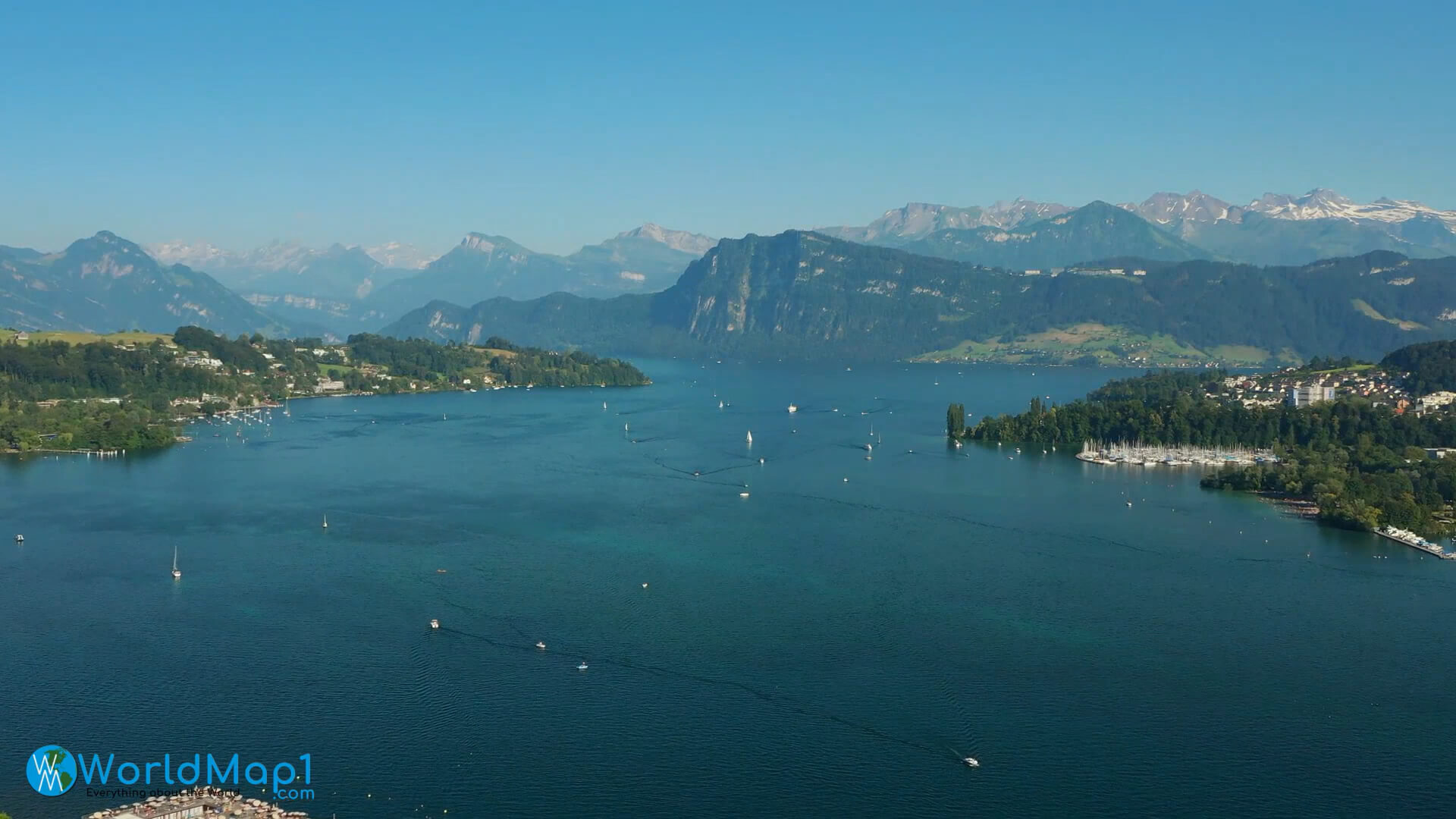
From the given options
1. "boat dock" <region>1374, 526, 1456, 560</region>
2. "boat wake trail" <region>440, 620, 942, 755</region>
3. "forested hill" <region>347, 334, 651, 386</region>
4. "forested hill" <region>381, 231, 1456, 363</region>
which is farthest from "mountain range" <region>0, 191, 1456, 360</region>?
"boat wake trail" <region>440, 620, 942, 755</region>

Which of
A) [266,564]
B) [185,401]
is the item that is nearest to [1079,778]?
[266,564]

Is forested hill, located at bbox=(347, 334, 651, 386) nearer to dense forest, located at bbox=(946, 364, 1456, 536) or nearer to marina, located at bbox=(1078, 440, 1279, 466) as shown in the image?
dense forest, located at bbox=(946, 364, 1456, 536)

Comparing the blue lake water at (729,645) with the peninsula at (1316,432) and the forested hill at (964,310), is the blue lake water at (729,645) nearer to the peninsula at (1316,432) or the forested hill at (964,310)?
the peninsula at (1316,432)

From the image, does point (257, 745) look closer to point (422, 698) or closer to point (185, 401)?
point (422, 698)

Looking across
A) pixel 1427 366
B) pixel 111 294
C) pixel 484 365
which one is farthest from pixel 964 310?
pixel 111 294

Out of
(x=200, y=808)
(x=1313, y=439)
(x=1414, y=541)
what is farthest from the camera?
(x=1313, y=439)

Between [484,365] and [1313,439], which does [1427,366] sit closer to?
[1313,439]

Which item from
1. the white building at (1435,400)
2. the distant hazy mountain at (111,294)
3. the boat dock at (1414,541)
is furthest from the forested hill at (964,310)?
the boat dock at (1414,541)
